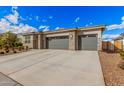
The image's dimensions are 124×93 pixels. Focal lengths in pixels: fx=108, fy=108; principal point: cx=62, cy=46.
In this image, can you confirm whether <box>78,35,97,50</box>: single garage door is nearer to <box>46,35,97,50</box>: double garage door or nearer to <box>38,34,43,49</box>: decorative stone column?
<box>46,35,97,50</box>: double garage door

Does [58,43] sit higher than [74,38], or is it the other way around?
[74,38]

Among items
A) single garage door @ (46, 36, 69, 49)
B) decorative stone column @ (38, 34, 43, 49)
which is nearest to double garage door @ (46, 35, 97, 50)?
single garage door @ (46, 36, 69, 49)

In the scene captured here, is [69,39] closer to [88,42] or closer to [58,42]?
[58,42]

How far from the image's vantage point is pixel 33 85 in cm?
402

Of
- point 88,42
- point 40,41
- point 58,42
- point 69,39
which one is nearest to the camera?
point 88,42

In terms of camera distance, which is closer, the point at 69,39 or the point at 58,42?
the point at 69,39

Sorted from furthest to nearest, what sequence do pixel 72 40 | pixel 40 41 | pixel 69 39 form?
pixel 40 41
pixel 69 39
pixel 72 40

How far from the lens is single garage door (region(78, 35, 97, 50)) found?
47.8ft

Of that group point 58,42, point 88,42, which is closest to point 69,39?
point 58,42

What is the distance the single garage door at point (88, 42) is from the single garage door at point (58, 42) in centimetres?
222

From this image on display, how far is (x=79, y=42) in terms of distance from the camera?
1577 cm

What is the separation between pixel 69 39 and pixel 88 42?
2.81m
